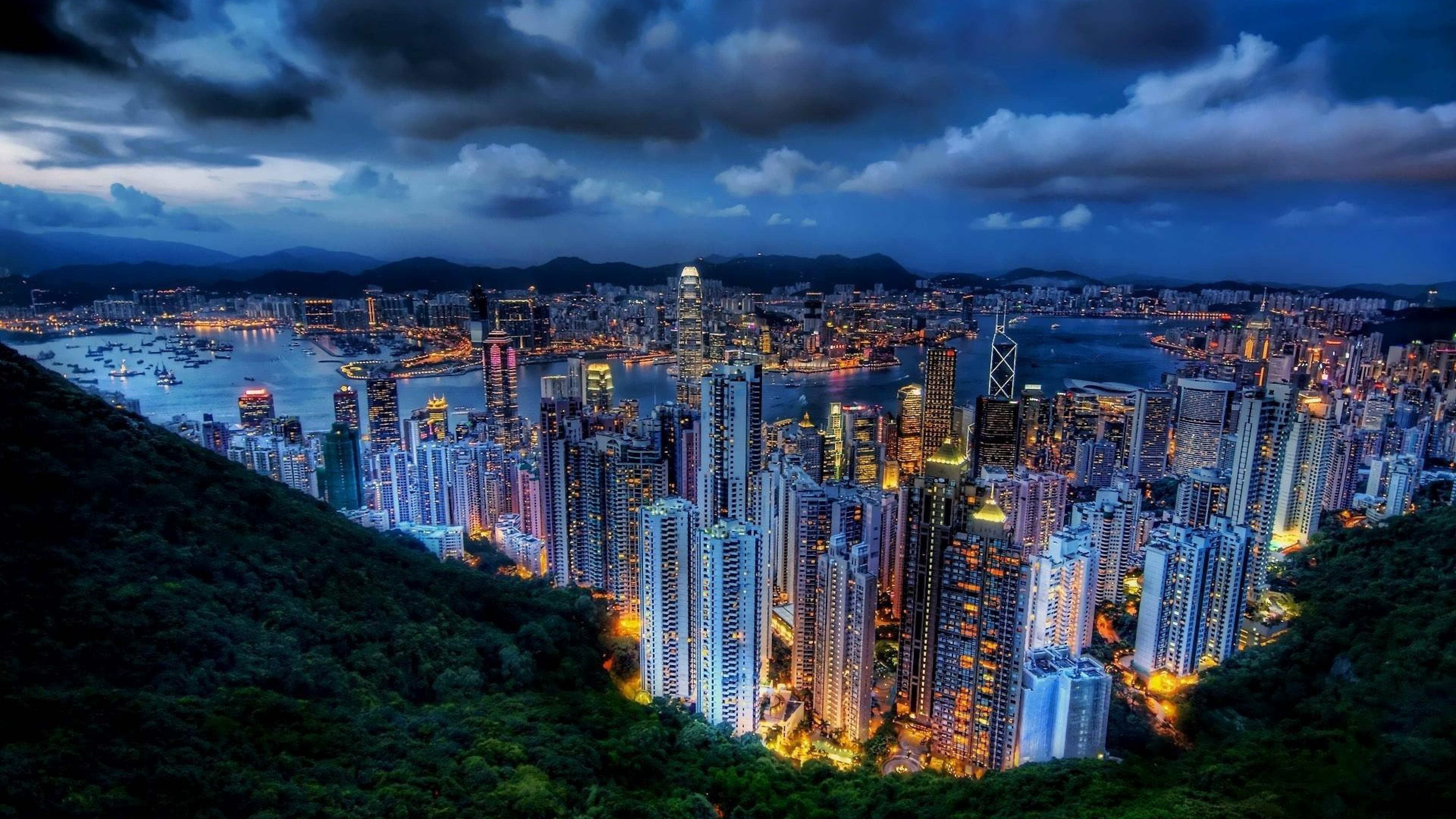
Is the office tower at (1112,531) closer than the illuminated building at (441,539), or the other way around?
the office tower at (1112,531)

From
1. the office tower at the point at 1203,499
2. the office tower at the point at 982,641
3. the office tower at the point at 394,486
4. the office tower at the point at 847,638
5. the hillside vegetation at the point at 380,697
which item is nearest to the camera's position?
Answer: the hillside vegetation at the point at 380,697

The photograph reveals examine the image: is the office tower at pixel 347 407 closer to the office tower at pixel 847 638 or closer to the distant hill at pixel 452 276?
the distant hill at pixel 452 276

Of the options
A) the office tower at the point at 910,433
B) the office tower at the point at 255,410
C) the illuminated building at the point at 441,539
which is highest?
the office tower at the point at 255,410

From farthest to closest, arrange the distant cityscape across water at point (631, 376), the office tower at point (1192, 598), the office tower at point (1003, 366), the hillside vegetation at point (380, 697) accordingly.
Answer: the office tower at point (1003, 366) → the distant cityscape across water at point (631, 376) → the office tower at point (1192, 598) → the hillside vegetation at point (380, 697)

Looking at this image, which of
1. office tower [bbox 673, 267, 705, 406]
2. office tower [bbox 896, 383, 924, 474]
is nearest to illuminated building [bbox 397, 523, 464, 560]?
office tower [bbox 896, 383, 924, 474]

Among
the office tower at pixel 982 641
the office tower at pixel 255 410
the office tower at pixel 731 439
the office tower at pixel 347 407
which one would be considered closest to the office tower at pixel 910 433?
the office tower at pixel 731 439

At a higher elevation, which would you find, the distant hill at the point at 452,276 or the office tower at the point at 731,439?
the distant hill at the point at 452,276
